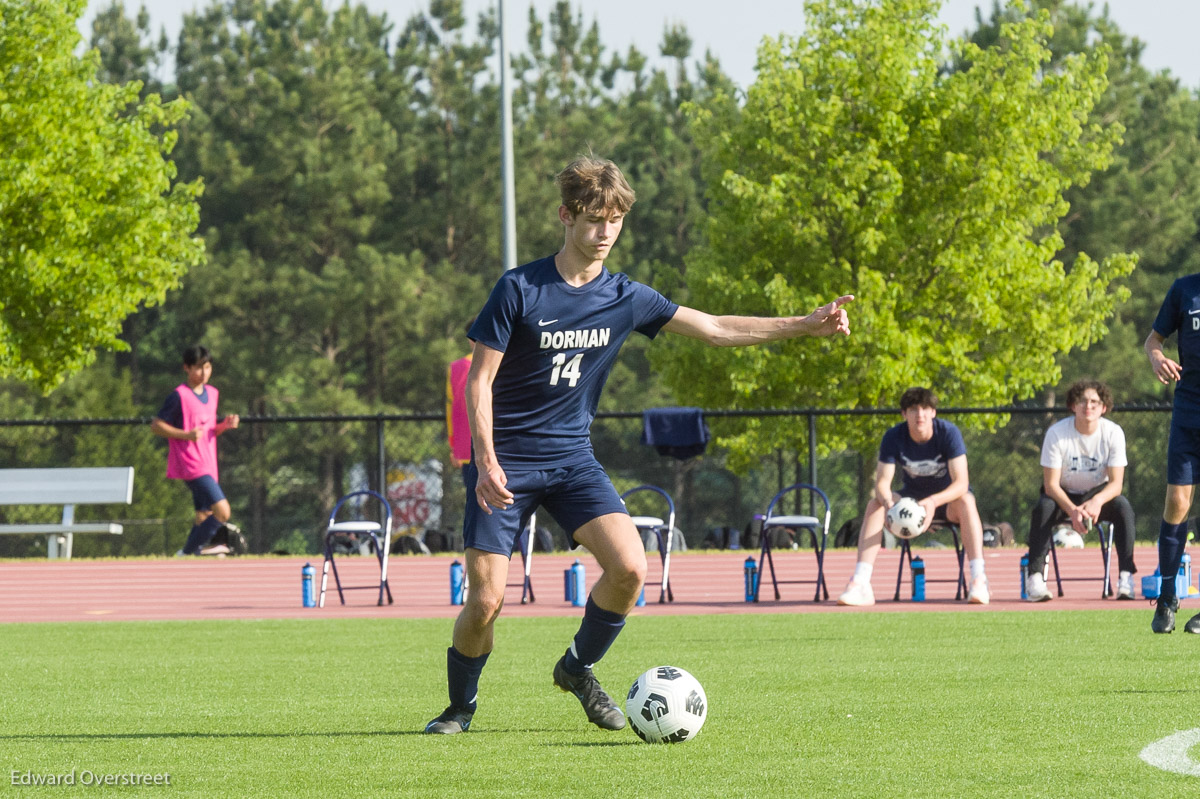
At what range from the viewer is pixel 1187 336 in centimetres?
916

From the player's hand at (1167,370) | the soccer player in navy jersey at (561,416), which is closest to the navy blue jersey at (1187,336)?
the player's hand at (1167,370)

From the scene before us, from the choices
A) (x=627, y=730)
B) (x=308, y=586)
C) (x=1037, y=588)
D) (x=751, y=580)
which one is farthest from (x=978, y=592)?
(x=627, y=730)

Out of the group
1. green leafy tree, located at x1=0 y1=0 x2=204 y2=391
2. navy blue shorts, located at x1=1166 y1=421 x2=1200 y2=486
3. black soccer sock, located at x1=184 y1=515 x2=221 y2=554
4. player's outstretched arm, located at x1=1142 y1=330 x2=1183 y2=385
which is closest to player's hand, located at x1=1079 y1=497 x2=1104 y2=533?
navy blue shorts, located at x1=1166 y1=421 x2=1200 y2=486

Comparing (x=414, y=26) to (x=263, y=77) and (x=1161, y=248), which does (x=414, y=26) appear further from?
(x=1161, y=248)

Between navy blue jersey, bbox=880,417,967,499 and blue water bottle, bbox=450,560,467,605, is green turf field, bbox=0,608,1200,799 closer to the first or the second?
navy blue jersey, bbox=880,417,967,499

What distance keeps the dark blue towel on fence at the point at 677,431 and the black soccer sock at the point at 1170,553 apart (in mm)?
9642

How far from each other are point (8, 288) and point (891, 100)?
54.6ft

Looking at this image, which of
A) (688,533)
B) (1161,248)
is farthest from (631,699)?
(1161,248)

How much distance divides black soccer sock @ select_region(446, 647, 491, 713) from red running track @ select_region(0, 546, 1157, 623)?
6391 mm

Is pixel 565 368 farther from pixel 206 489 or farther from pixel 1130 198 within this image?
pixel 1130 198

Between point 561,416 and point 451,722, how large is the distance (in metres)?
1.26

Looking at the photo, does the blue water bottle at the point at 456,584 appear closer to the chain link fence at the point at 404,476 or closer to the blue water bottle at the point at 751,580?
the blue water bottle at the point at 751,580

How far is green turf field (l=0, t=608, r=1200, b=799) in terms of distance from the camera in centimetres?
487

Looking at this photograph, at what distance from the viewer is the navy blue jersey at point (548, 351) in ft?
18.9
